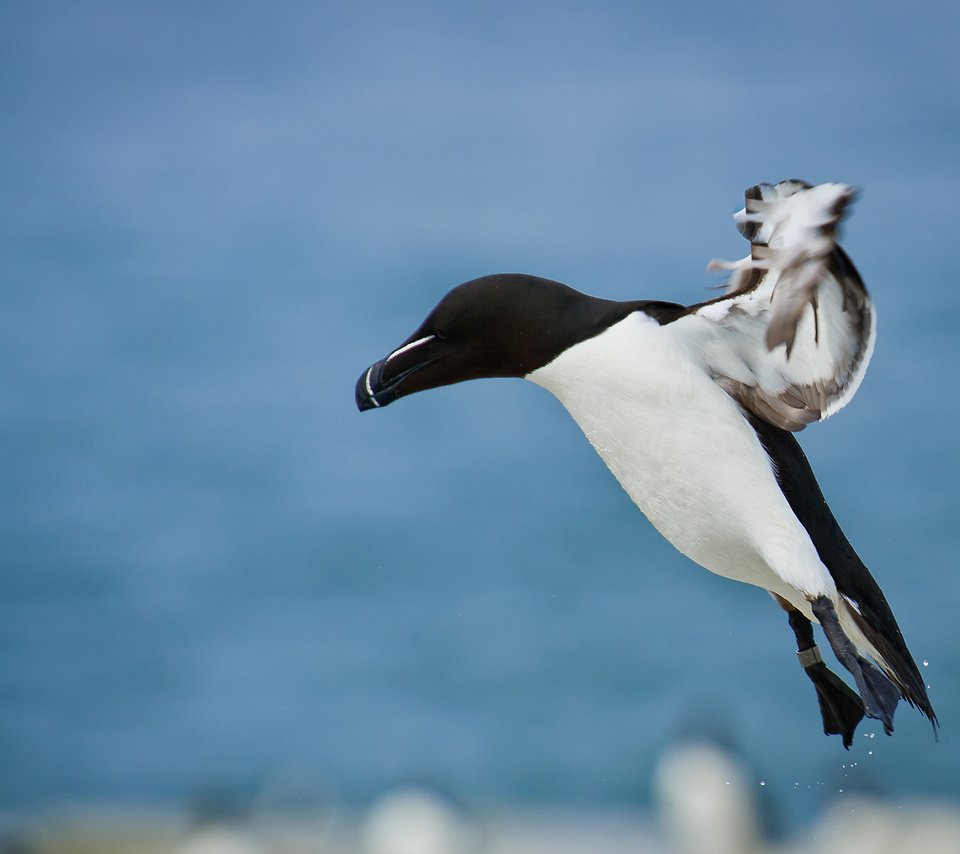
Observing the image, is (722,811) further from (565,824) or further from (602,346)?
(602,346)

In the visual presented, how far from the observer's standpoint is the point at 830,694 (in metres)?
2.11

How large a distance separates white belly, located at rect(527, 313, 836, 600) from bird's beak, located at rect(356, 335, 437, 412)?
14 cm

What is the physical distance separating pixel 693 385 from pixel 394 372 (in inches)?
14.1

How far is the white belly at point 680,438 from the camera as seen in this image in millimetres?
1814

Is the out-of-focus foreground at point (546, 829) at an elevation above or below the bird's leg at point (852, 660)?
below

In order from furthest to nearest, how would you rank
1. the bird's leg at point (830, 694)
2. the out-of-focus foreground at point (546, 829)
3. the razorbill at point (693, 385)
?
1. the out-of-focus foreground at point (546, 829)
2. the bird's leg at point (830, 694)
3. the razorbill at point (693, 385)

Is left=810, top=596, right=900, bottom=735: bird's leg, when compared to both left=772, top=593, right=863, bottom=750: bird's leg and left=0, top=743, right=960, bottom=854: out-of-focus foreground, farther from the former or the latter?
left=0, top=743, right=960, bottom=854: out-of-focus foreground

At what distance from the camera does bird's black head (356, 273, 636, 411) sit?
6.01 ft

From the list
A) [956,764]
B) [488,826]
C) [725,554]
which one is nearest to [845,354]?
[725,554]

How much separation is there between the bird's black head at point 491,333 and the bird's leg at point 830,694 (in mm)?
524

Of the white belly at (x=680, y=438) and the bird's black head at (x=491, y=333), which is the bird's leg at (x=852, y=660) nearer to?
the white belly at (x=680, y=438)

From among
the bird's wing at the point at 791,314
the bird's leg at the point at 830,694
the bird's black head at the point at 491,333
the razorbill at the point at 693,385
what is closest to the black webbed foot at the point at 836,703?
the bird's leg at the point at 830,694

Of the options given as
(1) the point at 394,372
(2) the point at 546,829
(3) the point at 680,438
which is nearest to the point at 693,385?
(3) the point at 680,438

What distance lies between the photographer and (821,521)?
6.44 feet
